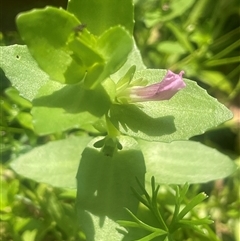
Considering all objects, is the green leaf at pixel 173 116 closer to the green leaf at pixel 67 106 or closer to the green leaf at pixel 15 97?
the green leaf at pixel 67 106

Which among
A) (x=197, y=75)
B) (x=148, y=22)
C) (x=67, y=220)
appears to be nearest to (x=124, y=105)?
(x=67, y=220)

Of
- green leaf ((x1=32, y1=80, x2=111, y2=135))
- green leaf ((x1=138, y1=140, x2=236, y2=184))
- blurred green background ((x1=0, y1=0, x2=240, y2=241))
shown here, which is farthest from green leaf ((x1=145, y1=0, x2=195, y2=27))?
green leaf ((x1=32, y1=80, x2=111, y2=135))

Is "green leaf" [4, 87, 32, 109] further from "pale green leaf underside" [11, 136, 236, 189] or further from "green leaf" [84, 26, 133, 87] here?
"green leaf" [84, 26, 133, 87]

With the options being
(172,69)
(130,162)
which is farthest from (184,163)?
(172,69)

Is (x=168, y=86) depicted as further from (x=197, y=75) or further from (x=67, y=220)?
(x=197, y=75)

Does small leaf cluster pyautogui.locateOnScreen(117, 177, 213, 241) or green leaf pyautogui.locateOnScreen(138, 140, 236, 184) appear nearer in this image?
small leaf cluster pyautogui.locateOnScreen(117, 177, 213, 241)

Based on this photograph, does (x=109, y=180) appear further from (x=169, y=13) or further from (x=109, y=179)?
(x=169, y=13)
